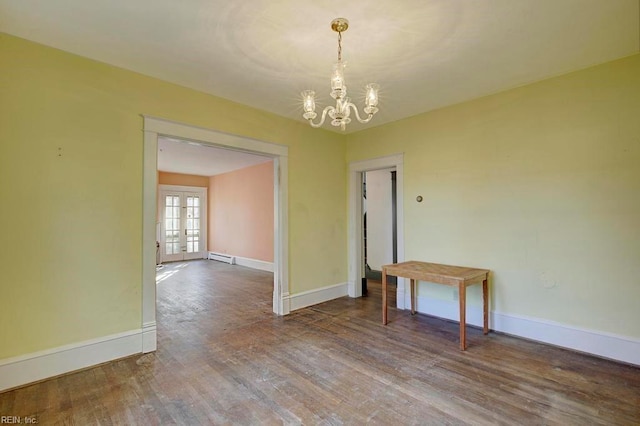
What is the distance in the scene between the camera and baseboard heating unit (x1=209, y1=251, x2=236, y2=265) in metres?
8.49

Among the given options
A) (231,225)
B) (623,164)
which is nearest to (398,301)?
(623,164)

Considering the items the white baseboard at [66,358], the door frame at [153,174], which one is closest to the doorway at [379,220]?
A: the door frame at [153,174]

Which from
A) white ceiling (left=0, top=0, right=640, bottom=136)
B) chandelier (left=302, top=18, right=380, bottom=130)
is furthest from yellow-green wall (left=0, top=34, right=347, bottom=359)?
chandelier (left=302, top=18, right=380, bottom=130)

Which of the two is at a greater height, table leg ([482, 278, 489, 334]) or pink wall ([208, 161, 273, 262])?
pink wall ([208, 161, 273, 262])

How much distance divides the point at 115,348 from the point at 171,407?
1098mm

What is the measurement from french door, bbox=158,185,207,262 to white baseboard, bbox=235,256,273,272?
200 cm

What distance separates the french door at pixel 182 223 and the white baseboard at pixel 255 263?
200cm

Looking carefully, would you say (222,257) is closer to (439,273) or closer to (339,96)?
(439,273)

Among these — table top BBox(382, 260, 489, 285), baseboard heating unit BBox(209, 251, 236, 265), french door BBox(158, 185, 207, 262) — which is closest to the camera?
table top BBox(382, 260, 489, 285)

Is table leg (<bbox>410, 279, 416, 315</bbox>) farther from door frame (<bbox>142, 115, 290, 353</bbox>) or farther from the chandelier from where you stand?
the chandelier

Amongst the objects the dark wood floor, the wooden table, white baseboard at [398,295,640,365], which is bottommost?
the dark wood floor

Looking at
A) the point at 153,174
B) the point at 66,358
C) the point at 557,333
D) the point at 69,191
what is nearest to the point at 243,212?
the point at 153,174

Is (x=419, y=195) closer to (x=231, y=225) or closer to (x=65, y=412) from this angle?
(x=65, y=412)

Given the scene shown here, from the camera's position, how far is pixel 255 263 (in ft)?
25.6
